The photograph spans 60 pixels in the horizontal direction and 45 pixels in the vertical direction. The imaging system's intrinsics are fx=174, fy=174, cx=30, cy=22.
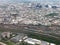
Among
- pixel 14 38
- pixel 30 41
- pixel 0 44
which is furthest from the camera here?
pixel 14 38

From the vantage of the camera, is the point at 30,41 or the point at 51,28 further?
the point at 51,28

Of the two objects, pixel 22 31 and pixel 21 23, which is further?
pixel 21 23

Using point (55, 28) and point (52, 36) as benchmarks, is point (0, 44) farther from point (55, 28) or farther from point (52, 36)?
point (55, 28)

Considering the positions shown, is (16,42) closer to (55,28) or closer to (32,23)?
(55,28)

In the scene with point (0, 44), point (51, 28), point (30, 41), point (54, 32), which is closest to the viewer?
point (0, 44)

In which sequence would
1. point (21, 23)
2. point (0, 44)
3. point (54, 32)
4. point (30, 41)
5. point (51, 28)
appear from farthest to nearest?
point (21, 23) → point (51, 28) → point (54, 32) → point (30, 41) → point (0, 44)

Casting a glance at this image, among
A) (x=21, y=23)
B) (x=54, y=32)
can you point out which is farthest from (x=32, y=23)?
(x=54, y=32)

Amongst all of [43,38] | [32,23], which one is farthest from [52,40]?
[32,23]

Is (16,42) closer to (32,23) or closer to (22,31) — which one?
(22,31)
